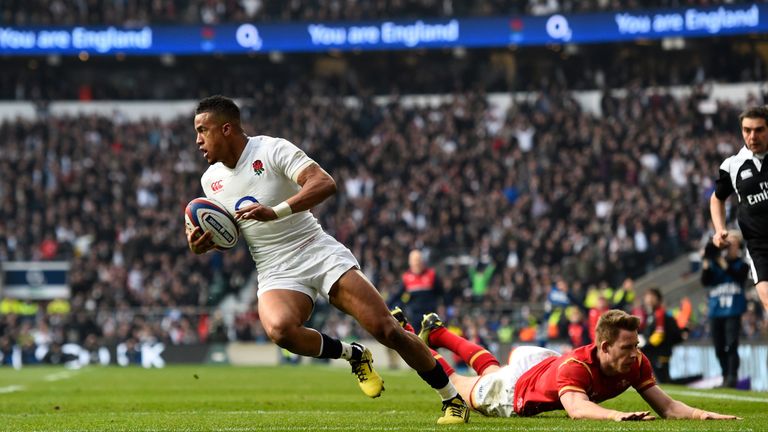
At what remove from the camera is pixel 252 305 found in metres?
30.6

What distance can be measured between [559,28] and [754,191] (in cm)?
2819

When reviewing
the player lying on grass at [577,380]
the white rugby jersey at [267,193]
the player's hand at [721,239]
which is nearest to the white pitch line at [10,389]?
the white rugby jersey at [267,193]

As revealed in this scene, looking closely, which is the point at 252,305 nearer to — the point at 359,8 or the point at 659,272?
the point at 659,272

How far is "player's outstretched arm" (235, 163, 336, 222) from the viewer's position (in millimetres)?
7691

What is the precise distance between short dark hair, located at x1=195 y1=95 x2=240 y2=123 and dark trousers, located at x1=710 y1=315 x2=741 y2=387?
837 cm

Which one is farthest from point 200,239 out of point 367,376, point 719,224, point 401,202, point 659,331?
point 401,202

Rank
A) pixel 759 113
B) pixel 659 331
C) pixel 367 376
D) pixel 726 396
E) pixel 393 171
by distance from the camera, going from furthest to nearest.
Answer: pixel 393 171 → pixel 659 331 → pixel 726 396 → pixel 759 113 → pixel 367 376

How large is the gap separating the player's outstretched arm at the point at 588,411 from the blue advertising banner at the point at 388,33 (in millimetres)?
28922

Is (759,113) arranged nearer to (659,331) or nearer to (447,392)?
(447,392)

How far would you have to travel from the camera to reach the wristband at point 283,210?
25.6 ft

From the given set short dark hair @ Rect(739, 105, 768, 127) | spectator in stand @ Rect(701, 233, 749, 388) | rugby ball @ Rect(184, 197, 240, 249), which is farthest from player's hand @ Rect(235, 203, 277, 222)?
spectator in stand @ Rect(701, 233, 749, 388)

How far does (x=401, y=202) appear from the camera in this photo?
108 feet

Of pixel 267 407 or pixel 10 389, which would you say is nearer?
pixel 267 407

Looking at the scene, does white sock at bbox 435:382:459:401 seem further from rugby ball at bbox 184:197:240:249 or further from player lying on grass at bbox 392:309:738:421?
rugby ball at bbox 184:197:240:249
